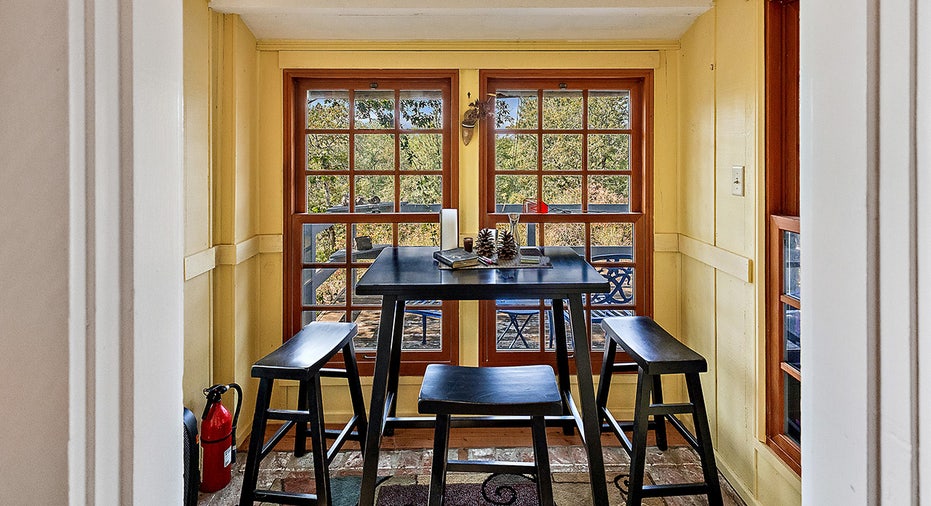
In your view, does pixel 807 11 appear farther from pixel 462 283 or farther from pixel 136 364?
pixel 462 283

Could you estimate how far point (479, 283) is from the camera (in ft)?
6.88

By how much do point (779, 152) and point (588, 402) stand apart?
1.28 metres

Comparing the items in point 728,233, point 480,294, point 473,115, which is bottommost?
point 480,294

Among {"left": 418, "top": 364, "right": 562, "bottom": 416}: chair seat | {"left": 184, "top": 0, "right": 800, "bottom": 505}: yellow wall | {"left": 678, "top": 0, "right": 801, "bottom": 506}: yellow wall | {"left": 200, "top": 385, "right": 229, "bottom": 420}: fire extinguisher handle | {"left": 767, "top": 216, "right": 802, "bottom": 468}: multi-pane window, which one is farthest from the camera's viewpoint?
{"left": 200, "top": 385, "right": 229, "bottom": 420}: fire extinguisher handle

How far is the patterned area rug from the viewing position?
8.55ft

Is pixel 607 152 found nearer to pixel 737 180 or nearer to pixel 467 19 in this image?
pixel 737 180

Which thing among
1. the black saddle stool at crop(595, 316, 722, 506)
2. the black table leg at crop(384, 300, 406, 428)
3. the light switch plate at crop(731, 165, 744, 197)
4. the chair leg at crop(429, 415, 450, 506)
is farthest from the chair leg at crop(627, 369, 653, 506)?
the black table leg at crop(384, 300, 406, 428)

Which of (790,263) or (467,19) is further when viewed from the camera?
(467,19)

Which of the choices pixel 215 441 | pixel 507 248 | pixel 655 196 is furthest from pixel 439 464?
pixel 655 196

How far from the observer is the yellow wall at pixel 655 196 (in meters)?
2.56

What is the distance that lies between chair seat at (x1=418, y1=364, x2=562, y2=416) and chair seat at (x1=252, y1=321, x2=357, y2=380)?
0.46m

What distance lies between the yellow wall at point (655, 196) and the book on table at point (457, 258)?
2.93 feet

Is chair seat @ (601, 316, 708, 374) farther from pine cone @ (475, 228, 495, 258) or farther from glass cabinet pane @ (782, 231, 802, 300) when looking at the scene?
pine cone @ (475, 228, 495, 258)

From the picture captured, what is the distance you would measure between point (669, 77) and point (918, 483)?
3.30 meters
